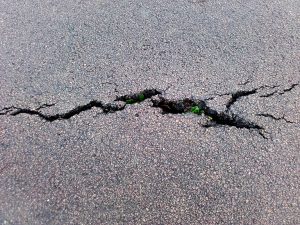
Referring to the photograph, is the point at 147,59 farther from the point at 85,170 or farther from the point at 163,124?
the point at 85,170

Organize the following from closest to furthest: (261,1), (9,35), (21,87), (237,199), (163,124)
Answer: (237,199), (163,124), (21,87), (9,35), (261,1)

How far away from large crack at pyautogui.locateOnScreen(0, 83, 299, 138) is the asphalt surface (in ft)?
0.07

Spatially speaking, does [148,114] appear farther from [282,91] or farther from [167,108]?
[282,91]

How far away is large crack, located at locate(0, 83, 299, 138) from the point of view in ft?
9.46

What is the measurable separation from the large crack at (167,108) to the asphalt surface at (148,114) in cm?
2

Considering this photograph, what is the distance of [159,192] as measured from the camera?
2.54 m

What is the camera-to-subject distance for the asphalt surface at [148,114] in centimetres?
251

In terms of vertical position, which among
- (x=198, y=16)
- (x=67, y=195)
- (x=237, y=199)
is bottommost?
(x=67, y=195)

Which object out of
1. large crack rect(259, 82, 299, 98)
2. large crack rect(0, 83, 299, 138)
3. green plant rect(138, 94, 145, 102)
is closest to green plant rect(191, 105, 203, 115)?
large crack rect(0, 83, 299, 138)

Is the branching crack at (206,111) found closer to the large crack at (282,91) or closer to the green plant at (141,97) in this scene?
the green plant at (141,97)

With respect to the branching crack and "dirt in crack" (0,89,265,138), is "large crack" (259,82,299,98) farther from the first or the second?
the branching crack

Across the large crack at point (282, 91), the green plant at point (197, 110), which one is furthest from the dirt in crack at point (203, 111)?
the large crack at point (282, 91)

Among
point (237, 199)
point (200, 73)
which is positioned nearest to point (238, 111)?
point (200, 73)

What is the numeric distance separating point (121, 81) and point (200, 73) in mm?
627
